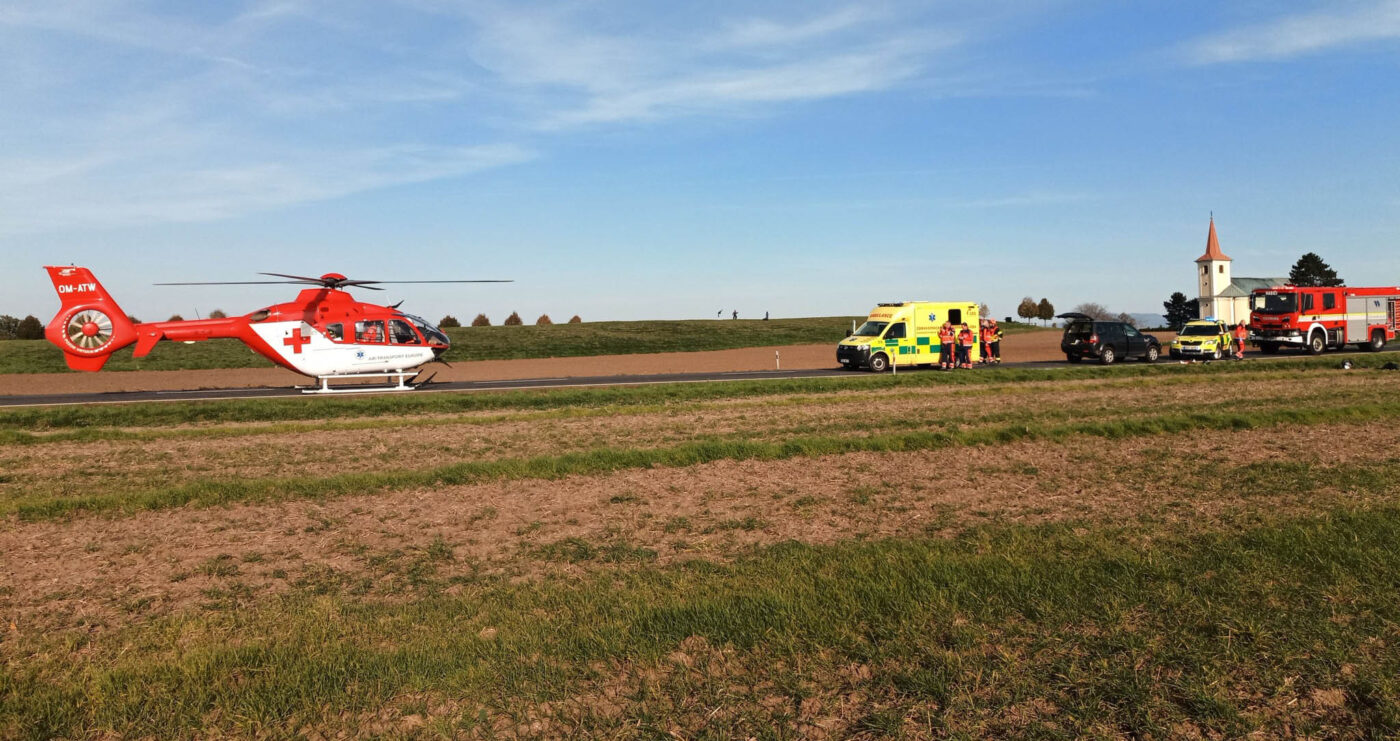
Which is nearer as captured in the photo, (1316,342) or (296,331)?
(296,331)

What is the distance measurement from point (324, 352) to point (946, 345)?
22575 mm

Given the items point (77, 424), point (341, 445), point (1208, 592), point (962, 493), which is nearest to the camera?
point (1208, 592)

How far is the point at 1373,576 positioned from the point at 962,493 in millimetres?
4488

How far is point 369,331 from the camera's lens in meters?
29.2

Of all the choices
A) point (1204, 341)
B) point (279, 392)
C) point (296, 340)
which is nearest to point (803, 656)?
point (296, 340)

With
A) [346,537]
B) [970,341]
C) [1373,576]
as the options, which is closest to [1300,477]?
[1373,576]

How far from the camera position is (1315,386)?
2439cm

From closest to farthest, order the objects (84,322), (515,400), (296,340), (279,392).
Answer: (515,400) < (84,322) < (296,340) < (279,392)

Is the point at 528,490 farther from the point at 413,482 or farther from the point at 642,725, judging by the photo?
the point at 642,725

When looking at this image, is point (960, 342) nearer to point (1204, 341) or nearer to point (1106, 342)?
point (1106, 342)

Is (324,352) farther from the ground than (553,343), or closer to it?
closer to it

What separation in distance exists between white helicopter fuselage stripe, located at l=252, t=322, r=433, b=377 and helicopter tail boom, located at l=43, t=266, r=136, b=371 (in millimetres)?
4173

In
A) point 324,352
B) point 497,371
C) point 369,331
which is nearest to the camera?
point 324,352

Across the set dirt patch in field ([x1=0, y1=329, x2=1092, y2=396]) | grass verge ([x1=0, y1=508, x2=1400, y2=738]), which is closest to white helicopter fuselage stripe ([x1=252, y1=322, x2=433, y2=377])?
dirt patch in field ([x1=0, y1=329, x2=1092, y2=396])
